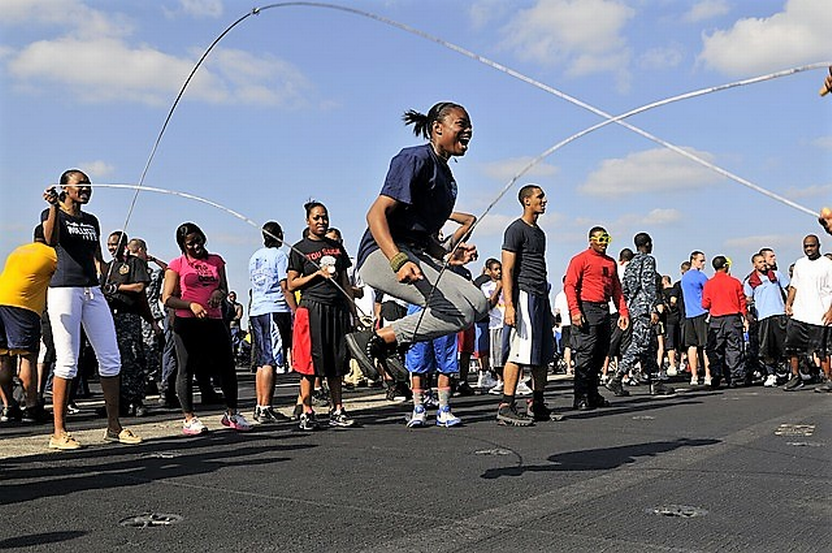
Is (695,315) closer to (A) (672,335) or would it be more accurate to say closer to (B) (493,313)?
(A) (672,335)

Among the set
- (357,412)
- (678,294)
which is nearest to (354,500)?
(357,412)

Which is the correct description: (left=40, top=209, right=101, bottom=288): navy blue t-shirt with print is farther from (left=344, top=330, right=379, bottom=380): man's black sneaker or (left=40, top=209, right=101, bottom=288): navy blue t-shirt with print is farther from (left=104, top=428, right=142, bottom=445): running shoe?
(left=344, top=330, right=379, bottom=380): man's black sneaker

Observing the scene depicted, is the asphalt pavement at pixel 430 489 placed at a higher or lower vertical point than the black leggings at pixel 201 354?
lower

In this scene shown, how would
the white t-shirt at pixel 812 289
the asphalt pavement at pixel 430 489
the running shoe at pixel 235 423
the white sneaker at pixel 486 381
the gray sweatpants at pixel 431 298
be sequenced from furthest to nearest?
the white sneaker at pixel 486 381 → the white t-shirt at pixel 812 289 → the running shoe at pixel 235 423 → the gray sweatpants at pixel 431 298 → the asphalt pavement at pixel 430 489

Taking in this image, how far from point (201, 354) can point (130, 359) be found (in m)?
2.05

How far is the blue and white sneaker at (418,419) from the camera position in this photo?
311 inches

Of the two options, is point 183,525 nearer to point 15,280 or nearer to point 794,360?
point 15,280

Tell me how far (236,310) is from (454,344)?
11.8 metres

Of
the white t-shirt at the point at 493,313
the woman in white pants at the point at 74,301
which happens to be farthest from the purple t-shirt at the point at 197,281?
the white t-shirt at the point at 493,313

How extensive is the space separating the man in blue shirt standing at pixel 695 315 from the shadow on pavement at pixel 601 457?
292 inches

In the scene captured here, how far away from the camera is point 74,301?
656 centimetres

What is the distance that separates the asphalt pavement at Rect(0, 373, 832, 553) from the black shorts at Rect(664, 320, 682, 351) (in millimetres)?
8470

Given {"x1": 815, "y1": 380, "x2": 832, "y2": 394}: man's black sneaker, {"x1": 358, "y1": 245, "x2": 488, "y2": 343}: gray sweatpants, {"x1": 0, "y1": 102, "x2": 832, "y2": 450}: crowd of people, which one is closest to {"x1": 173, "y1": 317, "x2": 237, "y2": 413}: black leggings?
{"x1": 0, "y1": 102, "x2": 832, "y2": 450}: crowd of people

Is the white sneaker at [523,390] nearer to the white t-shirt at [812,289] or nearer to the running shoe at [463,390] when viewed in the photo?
the running shoe at [463,390]
